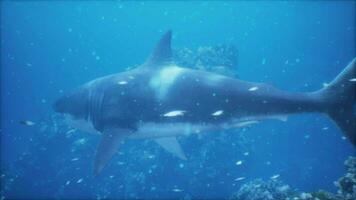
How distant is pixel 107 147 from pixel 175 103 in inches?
69.7

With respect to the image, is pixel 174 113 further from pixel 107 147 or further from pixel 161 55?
pixel 161 55

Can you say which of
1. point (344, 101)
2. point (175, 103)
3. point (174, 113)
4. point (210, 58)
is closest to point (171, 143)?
point (175, 103)

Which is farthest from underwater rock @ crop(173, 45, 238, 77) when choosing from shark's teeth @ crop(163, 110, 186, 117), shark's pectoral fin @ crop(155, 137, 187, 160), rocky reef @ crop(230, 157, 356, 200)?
shark's teeth @ crop(163, 110, 186, 117)

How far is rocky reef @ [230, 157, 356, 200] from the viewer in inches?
304

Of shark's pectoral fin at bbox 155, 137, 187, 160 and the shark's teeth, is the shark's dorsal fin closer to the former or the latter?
the shark's teeth

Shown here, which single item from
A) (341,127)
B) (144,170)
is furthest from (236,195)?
(341,127)

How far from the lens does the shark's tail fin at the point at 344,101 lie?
6.29 m

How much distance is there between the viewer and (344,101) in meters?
6.43

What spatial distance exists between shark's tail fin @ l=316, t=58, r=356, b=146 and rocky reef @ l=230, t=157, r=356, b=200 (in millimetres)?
2049

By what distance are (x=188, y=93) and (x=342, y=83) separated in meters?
3.12

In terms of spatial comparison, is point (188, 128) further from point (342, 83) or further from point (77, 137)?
point (77, 137)

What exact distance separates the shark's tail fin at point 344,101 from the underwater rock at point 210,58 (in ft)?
40.4

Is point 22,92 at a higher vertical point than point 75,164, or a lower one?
lower

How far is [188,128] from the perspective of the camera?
24.6 ft
